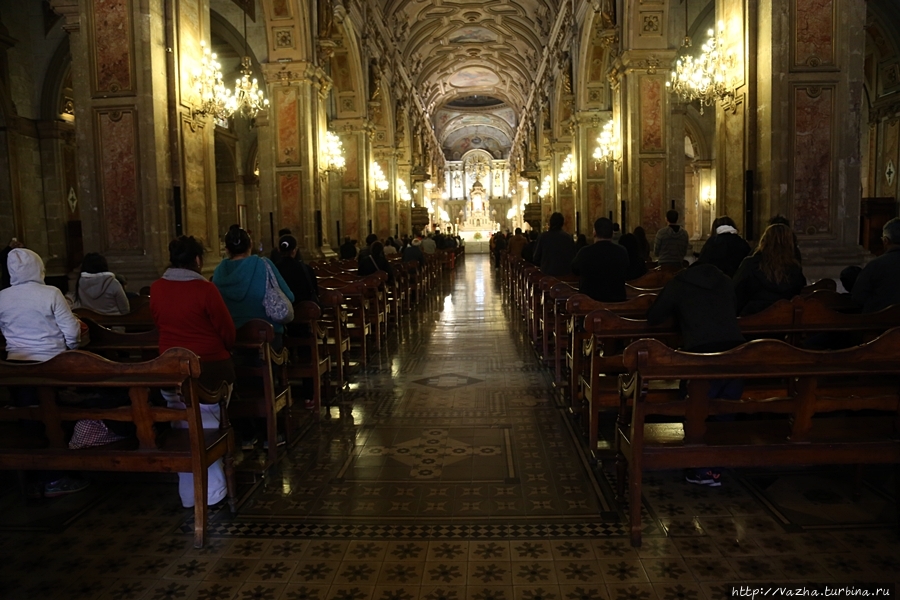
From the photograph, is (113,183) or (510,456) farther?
(113,183)

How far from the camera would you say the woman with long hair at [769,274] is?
4.52 meters

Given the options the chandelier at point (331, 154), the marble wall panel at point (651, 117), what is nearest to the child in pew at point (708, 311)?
the marble wall panel at point (651, 117)

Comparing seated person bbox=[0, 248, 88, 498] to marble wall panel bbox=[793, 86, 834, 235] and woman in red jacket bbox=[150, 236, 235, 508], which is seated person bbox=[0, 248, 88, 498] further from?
marble wall panel bbox=[793, 86, 834, 235]

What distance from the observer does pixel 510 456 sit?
15.6 ft

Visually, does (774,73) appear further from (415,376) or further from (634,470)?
(634,470)

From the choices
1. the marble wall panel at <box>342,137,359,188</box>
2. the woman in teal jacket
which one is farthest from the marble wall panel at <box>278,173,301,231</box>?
the woman in teal jacket

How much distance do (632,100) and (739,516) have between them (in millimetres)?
10314

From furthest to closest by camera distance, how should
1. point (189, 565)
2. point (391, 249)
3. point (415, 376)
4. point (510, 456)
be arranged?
point (391, 249) → point (415, 376) → point (510, 456) → point (189, 565)

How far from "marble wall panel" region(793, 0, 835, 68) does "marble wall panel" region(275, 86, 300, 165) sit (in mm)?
9222

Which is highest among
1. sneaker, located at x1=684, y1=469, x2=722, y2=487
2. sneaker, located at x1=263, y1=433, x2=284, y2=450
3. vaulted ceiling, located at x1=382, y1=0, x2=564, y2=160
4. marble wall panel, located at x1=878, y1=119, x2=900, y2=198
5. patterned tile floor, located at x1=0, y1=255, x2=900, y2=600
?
vaulted ceiling, located at x1=382, y1=0, x2=564, y2=160

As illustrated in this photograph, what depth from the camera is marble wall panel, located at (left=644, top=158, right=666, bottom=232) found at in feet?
40.8

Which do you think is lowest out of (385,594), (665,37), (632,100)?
(385,594)

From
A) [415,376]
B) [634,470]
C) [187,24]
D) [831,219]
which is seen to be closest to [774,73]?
[831,219]

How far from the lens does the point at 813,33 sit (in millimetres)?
7422
